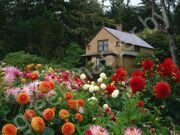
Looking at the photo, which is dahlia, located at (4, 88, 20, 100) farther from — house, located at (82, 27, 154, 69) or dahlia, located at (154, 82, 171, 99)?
house, located at (82, 27, 154, 69)


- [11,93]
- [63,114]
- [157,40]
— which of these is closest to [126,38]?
[157,40]

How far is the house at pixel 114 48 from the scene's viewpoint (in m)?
33.8

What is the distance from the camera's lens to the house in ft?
111

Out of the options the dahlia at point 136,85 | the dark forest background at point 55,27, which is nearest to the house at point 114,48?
the dark forest background at point 55,27

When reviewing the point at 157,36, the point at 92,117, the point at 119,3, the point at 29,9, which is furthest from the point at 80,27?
the point at 92,117

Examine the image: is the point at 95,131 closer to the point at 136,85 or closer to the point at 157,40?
the point at 136,85

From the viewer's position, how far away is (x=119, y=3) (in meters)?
50.4

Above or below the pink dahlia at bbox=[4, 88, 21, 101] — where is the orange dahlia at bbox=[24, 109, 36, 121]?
below

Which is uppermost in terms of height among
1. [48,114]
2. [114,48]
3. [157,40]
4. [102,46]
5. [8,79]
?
[8,79]

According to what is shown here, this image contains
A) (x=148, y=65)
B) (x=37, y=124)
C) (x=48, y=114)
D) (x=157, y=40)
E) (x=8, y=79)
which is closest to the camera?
(x=37, y=124)

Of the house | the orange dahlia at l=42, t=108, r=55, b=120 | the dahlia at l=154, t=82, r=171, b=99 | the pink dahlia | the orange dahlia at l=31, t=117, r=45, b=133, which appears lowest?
the house

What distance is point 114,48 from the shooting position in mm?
34125

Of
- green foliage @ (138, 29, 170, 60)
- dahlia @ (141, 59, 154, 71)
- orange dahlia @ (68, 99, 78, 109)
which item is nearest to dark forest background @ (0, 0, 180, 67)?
green foliage @ (138, 29, 170, 60)

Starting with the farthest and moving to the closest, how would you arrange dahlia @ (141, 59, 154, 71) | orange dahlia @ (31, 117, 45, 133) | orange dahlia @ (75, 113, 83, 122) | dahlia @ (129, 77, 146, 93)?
1. dahlia @ (141, 59, 154, 71)
2. dahlia @ (129, 77, 146, 93)
3. orange dahlia @ (75, 113, 83, 122)
4. orange dahlia @ (31, 117, 45, 133)
